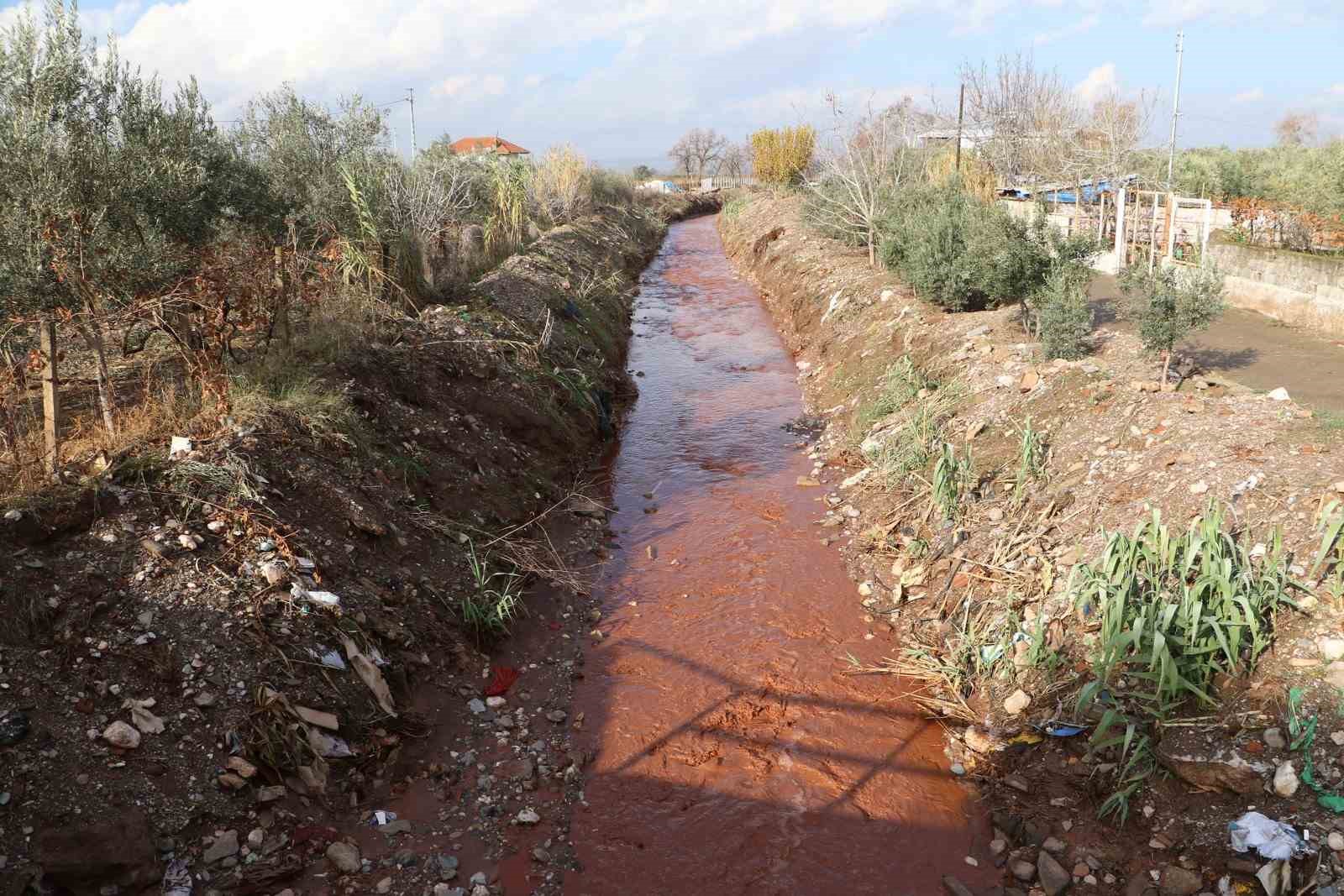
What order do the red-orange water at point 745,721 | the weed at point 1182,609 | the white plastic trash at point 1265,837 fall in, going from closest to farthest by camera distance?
the white plastic trash at point 1265,837, the red-orange water at point 745,721, the weed at point 1182,609

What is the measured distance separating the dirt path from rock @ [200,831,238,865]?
32.9 ft

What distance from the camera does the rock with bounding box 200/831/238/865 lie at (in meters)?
4.49

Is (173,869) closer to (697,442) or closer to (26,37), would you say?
(26,37)

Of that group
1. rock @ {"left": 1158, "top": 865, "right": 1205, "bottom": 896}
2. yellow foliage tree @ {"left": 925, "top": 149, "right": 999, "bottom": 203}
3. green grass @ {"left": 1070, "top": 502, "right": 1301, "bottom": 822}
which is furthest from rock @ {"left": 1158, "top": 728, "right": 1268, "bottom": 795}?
yellow foliage tree @ {"left": 925, "top": 149, "right": 999, "bottom": 203}

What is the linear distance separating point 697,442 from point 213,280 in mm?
6871

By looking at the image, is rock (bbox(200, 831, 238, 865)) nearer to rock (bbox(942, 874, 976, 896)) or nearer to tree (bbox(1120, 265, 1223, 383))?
rock (bbox(942, 874, 976, 896))

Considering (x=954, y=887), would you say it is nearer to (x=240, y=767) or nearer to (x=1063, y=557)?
(x=1063, y=557)

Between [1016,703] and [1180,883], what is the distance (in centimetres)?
163

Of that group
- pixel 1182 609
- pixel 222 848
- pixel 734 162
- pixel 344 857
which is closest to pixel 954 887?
pixel 1182 609

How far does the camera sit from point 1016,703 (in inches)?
237

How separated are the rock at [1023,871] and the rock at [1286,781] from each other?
140 centimetres

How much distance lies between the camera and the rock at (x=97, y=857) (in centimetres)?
403

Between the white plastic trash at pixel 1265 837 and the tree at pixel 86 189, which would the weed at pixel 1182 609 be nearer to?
the white plastic trash at pixel 1265 837

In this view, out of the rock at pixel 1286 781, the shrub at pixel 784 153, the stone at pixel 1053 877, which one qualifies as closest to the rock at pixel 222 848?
the stone at pixel 1053 877
